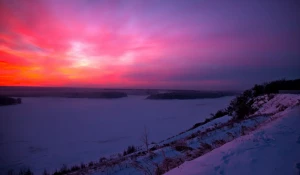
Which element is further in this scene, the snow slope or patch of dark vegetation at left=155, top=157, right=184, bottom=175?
patch of dark vegetation at left=155, top=157, right=184, bottom=175

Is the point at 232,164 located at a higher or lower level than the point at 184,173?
higher

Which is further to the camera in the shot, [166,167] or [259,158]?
[166,167]

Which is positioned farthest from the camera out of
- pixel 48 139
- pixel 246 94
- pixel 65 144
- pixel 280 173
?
pixel 246 94

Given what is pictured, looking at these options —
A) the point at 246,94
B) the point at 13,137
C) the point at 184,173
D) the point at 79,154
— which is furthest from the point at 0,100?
the point at 184,173

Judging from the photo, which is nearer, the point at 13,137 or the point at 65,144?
the point at 65,144

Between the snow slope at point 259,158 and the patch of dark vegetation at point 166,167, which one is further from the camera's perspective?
the patch of dark vegetation at point 166,167

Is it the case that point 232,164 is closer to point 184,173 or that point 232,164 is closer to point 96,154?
point 184,173

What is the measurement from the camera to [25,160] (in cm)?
1220

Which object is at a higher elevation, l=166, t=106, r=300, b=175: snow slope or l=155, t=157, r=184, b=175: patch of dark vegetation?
l=166, t=106, r=300, b=175: snow slope

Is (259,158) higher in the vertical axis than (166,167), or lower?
higher

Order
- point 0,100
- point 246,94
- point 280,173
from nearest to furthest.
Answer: point 280,173
point 246,94
point 0,100

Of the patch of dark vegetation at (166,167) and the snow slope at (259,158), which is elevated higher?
the snow slope at (259,158)

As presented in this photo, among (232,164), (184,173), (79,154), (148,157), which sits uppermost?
(232,164)

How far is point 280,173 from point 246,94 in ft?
78.1
